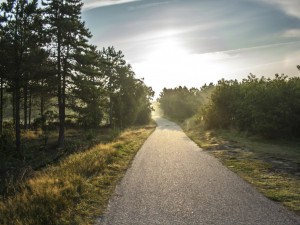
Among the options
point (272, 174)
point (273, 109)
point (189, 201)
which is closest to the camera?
point (189, 201)

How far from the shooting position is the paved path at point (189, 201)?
4.07 metres

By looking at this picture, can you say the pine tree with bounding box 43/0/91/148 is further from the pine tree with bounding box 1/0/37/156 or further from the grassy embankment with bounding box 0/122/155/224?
the grassy embankment with bounding box 0/122/155/224

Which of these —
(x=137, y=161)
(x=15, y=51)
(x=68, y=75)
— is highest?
(x=15, y=51)

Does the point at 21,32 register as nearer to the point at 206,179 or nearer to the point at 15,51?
the point at 15,51

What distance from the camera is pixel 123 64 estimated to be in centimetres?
3231

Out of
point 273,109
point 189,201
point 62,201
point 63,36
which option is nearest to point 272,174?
point 189,201

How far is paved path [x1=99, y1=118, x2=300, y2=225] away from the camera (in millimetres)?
4066

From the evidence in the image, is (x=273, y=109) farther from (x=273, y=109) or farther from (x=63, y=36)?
(x=63, y=36)

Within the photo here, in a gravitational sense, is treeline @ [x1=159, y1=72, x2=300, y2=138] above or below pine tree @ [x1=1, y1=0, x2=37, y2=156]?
below

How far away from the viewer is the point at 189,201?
4934 millimetres

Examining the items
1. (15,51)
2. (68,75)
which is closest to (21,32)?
(15,51)

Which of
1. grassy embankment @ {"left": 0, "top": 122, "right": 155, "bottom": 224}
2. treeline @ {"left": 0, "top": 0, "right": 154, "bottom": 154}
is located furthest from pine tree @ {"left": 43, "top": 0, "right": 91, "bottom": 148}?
grassy embankment @ {"left": 0, "top": 122, "right": 155, "bottom": 224}

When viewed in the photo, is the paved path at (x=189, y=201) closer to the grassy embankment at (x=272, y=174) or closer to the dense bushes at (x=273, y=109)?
the grassy embankment at (x=272, y=174)

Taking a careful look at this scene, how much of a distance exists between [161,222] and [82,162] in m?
5.32
